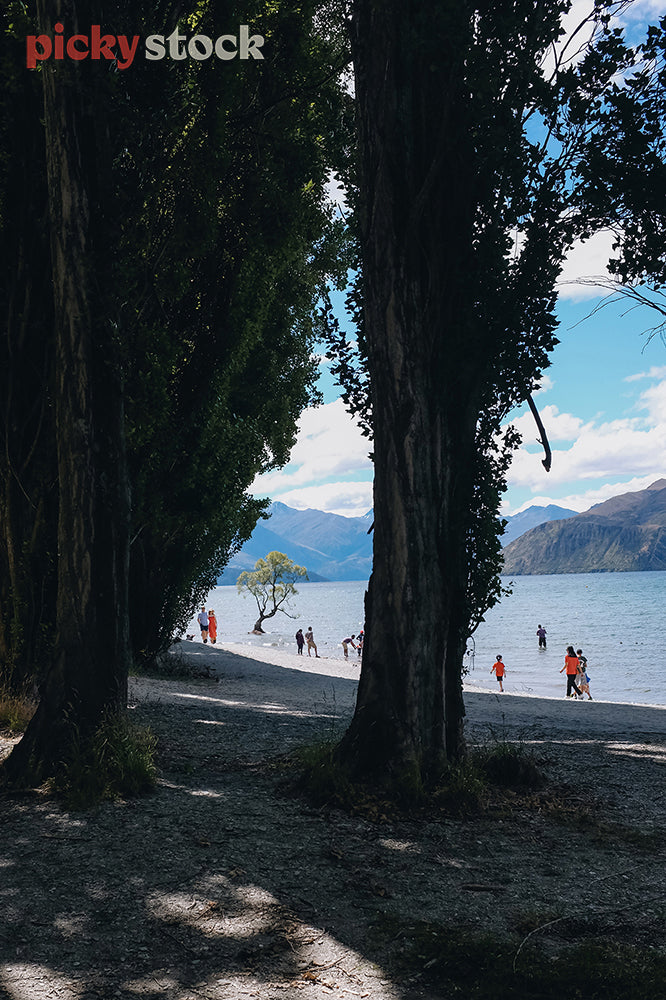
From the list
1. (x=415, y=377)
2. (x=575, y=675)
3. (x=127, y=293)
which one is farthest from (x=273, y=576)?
(x=415, y=377)

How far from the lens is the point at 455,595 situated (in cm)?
725

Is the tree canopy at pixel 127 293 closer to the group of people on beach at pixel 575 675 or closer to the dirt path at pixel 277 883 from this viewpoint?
the dirt path at pixel 277 883

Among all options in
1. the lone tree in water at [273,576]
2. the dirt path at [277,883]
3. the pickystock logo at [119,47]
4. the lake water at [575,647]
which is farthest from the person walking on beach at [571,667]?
the lone tree in water at [273,576]

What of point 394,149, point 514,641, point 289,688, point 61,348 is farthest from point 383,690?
point 514,641

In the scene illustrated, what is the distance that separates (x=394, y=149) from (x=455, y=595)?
14.4ft

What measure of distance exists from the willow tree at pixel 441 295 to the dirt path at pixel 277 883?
1.13m

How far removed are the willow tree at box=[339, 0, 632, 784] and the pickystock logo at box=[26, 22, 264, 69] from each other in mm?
2168

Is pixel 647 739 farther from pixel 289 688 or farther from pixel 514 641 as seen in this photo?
pixel 514 641

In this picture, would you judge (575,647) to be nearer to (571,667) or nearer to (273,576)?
(273,576)

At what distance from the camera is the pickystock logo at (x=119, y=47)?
23.9 feet

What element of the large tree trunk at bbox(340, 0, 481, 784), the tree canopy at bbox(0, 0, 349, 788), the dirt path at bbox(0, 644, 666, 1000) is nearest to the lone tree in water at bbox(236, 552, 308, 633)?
the tree canopy at bbox(0, 0, 349, 788)

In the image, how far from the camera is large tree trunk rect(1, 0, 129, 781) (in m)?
7.13

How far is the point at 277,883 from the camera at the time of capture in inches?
191

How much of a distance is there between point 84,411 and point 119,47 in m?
3.90
